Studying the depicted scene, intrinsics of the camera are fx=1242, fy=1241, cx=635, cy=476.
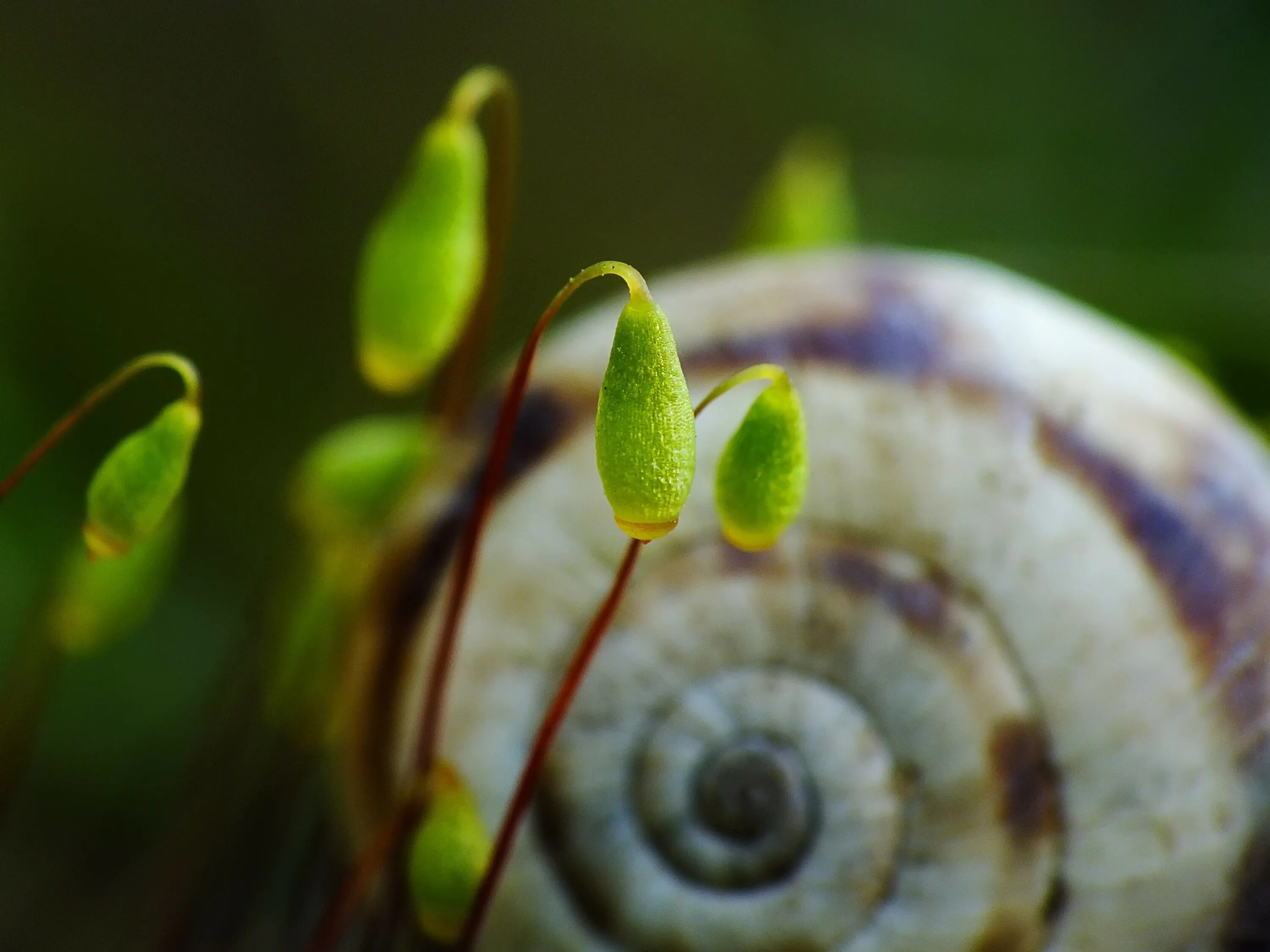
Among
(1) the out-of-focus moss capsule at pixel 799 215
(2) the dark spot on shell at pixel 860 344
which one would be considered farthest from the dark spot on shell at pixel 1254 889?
(1) the out-of-focus moss capsule at pixel 799 215

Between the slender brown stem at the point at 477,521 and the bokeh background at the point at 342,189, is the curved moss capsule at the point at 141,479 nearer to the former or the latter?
the slender brown stem at the point at 477,521

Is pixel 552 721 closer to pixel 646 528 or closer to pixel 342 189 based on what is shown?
A: pixel 646 528

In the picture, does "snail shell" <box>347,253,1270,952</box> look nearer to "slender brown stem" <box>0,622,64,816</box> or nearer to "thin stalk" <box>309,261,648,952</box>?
"thin stalk" <box>309,261,648,952</box>

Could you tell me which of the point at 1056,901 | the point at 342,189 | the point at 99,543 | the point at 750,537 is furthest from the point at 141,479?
the point at 342,189

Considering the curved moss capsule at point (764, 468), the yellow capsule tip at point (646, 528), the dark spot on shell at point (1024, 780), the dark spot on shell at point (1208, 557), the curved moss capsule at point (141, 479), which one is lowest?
the curved moss capsule at point (141, 479)

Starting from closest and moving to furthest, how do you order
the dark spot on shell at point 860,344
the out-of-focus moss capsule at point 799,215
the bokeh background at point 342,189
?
1. the dark spot on shell at point 860,344
2. the out-of-focus moss capsule at point 799,215
3. the bokeh background at point 342,189

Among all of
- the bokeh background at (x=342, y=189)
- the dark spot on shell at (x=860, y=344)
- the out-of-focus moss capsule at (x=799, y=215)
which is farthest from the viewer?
the bokeh background at (x=342, y=189)

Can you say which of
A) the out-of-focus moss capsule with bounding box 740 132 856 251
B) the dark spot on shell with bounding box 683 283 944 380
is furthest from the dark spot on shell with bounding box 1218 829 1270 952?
the out-of-focus moss capsule with bounding box 740 132 856 251
